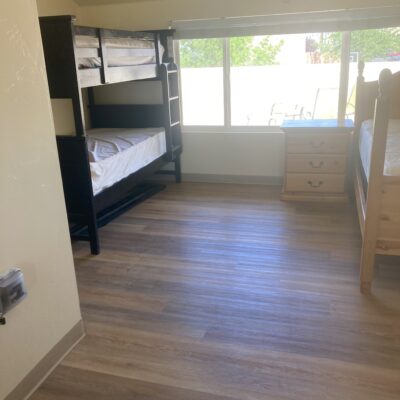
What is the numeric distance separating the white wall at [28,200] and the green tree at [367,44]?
297 centimetres

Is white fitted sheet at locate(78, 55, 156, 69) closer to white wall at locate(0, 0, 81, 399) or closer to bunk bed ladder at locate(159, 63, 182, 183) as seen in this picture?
bunk bed ladder at locate(159, 63, 182, 183)

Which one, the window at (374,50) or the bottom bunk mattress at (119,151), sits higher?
the window at (374,50)

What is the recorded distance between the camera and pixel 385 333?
6.27 feet

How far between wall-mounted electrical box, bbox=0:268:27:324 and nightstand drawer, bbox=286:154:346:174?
8.76ft

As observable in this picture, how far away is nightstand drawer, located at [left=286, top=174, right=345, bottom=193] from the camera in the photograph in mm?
3652

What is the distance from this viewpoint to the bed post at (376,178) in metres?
1.92

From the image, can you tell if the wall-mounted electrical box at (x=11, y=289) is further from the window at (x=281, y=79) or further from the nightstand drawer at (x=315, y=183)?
the window at (x=281, y=79)

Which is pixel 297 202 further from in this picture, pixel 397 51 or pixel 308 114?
pixel 397 51

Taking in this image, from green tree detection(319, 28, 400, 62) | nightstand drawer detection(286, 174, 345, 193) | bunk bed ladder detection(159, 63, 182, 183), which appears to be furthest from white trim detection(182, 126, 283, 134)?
green tree detection(319, 28, 400, 62)

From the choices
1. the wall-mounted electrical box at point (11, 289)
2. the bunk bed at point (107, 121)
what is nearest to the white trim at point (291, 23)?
the bunk bed at point (107, 121)

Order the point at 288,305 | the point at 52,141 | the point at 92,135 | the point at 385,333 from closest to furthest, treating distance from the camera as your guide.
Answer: the point at 52,141 → the point at 385,333 → the point at 288,305 → the point at 92,135

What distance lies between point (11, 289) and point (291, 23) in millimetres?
3308

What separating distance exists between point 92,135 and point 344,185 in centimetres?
233

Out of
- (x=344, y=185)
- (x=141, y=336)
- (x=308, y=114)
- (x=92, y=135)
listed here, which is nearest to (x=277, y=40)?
(x=308, y=114)
